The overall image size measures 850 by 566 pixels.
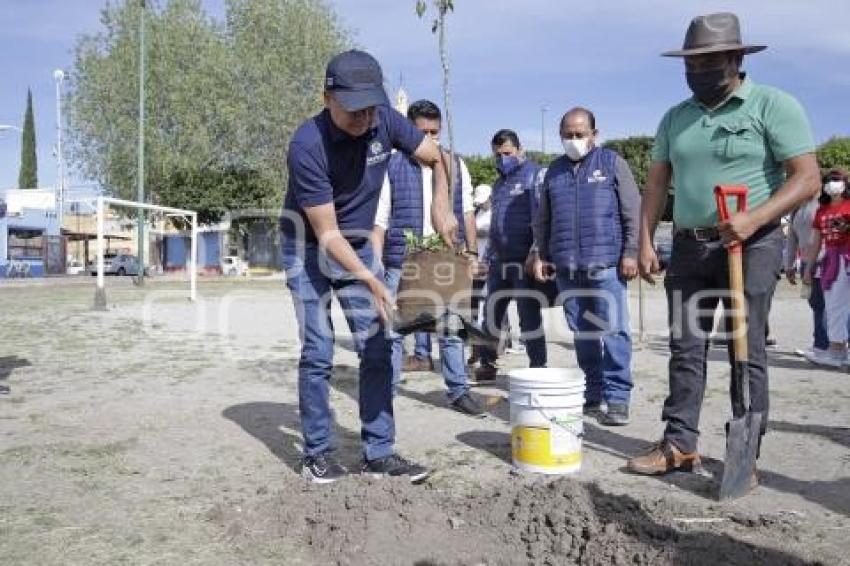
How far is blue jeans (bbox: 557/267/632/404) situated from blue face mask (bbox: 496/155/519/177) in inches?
50.0

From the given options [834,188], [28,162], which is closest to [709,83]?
[834,188]

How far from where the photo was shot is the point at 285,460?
4.27m

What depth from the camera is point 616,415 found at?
5.06m

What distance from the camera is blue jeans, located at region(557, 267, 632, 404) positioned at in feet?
17.0

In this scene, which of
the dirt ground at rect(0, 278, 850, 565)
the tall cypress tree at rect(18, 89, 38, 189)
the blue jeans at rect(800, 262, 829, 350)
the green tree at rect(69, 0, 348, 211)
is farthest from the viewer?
the tall cypress tree at rect(18, 89, 38, 189)

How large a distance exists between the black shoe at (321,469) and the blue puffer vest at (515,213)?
9.58ft

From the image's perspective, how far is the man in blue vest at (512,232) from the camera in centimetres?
612

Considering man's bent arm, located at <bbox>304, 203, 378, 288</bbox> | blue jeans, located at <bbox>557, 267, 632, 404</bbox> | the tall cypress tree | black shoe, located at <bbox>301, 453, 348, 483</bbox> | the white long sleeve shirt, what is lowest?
black shoe, located at <bbox>301, 453, 348, 483</bbox>

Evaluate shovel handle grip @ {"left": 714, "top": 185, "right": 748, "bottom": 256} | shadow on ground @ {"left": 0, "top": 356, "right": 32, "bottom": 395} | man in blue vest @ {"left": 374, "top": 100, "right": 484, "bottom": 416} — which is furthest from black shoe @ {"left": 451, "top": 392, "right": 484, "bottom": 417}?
shadow on ground @ {"left": 0, "top": 356, "right": 32, "bottom": 395}

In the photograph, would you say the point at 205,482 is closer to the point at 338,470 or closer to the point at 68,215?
the point at 338,470

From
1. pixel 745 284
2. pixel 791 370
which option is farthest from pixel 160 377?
pixel 791 370

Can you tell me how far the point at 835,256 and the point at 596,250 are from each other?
396cm

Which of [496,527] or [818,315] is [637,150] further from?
[496,527]

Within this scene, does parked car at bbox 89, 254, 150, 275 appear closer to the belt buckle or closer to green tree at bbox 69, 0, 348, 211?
green tree at bbox 69, 0, 348, 211
